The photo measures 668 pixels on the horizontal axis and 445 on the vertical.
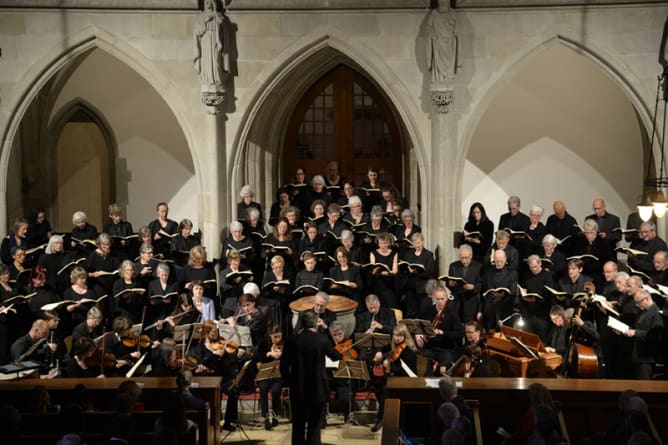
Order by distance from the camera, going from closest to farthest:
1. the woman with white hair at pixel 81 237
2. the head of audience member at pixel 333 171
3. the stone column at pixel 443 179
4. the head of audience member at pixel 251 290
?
the head of audience member at pixel 251 290
the woman with white hair at pixel 81 237
the stone column at pixel 443 179
the head of audience member at pixel 333 171

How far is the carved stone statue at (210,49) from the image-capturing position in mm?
12812

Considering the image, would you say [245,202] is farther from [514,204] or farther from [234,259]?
[514,204]

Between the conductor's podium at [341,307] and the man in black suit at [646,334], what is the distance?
9.06 feet

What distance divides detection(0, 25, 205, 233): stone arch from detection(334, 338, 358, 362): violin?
3.74 m

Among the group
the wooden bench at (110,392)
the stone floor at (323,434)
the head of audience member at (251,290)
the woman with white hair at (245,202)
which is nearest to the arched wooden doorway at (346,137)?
the woman with white hair at (245,202)

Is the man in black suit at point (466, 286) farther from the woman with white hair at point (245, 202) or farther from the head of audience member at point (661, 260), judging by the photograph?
the woman with white hair at point (245, 202)

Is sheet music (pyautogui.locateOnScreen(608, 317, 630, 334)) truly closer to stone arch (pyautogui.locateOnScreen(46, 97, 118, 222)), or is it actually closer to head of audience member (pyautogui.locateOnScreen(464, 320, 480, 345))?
head of audience member (pyautogui.locateOnScreen(464, 320, 480, 345))

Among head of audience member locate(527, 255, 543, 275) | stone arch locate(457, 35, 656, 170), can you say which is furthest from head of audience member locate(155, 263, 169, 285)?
stone arch locate(457, 35, 656, 170)

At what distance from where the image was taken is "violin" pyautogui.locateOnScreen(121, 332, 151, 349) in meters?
10.3

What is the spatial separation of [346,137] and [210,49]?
3.05m

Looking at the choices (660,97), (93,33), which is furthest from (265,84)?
(660,97)

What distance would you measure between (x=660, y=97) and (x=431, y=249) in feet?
10.9

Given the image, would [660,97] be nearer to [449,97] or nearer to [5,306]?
[449,97]

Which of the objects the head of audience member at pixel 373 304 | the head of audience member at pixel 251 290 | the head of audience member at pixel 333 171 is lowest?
the head of audience member at pixel 373 304
